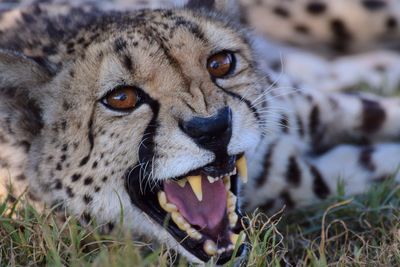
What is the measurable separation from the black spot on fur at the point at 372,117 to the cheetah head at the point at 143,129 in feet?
3.70

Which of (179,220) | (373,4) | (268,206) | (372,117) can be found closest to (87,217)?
(179,220)

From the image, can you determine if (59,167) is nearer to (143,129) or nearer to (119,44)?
(143,129)

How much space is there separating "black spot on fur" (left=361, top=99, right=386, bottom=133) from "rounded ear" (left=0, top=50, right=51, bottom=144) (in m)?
1.60

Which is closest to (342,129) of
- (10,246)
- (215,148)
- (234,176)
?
(234,176)

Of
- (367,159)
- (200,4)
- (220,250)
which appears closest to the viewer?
(220,250)

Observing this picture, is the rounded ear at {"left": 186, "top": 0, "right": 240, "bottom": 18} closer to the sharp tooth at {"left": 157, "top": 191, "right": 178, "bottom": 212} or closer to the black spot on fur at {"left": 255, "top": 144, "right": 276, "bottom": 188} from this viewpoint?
the black spot on fur at {"left": 255, "top": 144, "right": 276, "bottom": 188}

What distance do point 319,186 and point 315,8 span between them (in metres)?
1.51

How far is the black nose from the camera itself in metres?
2.41

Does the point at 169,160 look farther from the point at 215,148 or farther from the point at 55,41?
the point at 55,41

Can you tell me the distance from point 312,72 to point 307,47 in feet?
0.61

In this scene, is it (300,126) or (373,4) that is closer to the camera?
(300,126)

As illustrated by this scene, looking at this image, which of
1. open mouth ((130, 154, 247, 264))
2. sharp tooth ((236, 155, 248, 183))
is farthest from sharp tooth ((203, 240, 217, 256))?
sharp tooth ((236, 155, 248, 183))

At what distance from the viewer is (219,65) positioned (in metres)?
2.70

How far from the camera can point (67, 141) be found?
2.63 m
